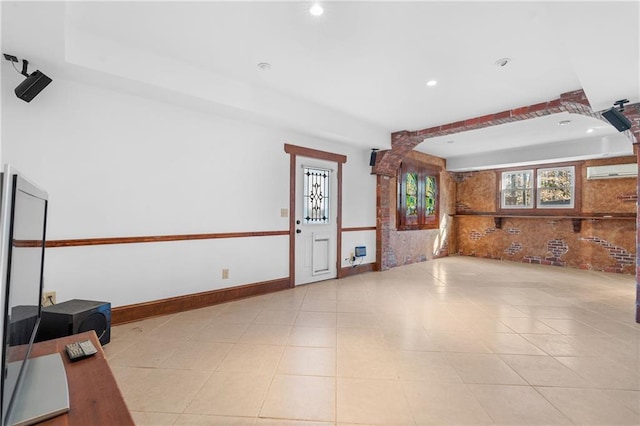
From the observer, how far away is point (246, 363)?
7.42 ft

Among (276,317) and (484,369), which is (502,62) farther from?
(276,317)

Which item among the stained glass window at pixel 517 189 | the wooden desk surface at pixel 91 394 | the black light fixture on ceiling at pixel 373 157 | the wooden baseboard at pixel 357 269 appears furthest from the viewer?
the stained glass window at pixel 517 189

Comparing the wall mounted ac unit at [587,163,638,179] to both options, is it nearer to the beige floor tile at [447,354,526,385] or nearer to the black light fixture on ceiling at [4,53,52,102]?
the beige floor tile at [447,354,526,385]

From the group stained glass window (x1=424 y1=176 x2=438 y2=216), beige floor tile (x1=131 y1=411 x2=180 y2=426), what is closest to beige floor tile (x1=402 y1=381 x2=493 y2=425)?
beige floor tile (x1=131 y1=411 x2=180 y2=426)

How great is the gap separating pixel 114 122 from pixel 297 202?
8.02ft

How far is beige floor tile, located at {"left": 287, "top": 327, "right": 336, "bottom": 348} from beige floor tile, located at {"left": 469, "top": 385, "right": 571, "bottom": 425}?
3.77ft

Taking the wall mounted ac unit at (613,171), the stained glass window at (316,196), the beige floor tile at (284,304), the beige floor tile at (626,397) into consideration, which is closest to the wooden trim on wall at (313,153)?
the stained glass window at (316,196)

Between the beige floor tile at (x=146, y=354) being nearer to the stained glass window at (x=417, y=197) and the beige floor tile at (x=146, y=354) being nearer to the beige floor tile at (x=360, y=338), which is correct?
the beige floor tile at (x=360, y=338)

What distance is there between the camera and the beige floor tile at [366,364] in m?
2.13

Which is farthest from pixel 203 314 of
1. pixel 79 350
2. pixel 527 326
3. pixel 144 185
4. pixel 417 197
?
pixel 417 197

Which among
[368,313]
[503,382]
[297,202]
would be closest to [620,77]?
[503,382]

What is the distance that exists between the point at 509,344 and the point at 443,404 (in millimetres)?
1229

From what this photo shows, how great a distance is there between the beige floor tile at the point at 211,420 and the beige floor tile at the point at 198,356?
514 millimetres

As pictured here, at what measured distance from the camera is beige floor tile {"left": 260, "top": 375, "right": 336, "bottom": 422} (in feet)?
5.61
